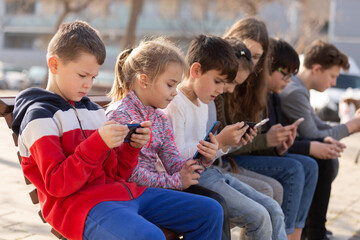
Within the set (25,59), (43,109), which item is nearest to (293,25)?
(25,59)

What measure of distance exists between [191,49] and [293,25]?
2678cm

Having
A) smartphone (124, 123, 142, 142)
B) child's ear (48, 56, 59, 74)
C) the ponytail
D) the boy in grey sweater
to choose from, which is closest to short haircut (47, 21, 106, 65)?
child's ear (48, 56, 59, 74)

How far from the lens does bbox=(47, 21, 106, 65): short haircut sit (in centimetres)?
245

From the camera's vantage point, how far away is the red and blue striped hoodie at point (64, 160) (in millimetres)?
A: 2215

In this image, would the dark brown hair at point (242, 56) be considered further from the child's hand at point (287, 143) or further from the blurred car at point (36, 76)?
the blurred car at point (36, 76)

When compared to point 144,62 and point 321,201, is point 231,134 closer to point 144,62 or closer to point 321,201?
point 144,62

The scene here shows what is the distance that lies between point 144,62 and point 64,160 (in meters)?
0.84

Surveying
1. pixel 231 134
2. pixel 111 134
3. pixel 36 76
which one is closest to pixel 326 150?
pixel 231 134

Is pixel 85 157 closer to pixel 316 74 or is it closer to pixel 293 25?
pixel 316 74

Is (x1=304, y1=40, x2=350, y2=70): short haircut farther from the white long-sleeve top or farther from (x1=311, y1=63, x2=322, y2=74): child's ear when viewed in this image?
the white long-sleeve top

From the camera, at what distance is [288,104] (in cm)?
442

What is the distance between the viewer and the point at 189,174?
280 cm

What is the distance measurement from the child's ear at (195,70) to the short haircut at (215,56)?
2cm

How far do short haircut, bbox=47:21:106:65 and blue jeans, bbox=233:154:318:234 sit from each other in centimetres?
169
